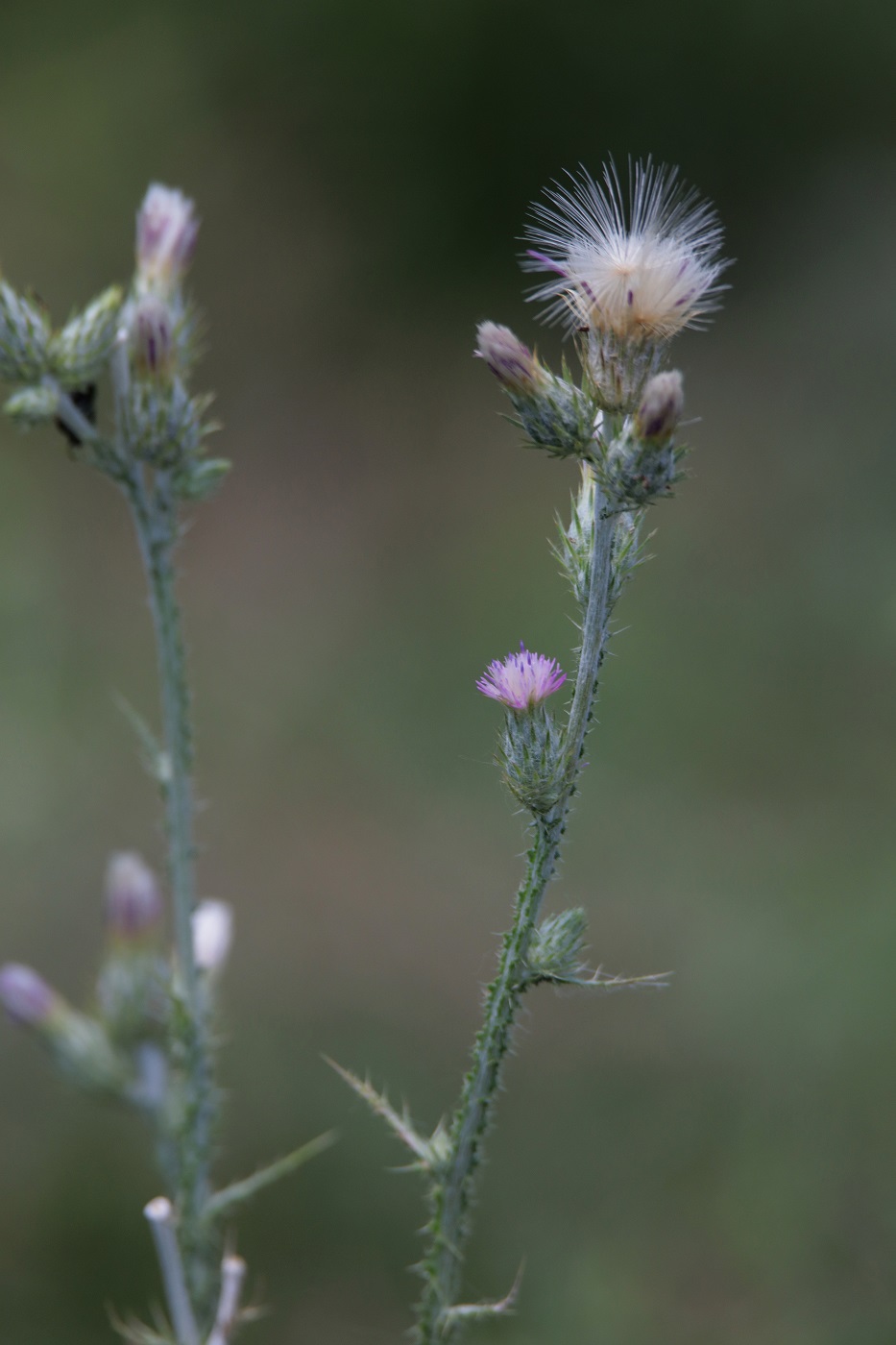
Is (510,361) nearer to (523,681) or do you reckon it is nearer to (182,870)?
(523,681)

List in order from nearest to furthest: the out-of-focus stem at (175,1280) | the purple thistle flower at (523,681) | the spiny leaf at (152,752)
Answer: the purple thistle flower at (523,681) < the out-of-focus stem at (175,1280) < the spiny leaf at (152,752)

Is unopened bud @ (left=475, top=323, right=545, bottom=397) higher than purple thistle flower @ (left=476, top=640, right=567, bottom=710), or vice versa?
unopened bud @ (left=475, top=323, right=545, bottom=397)

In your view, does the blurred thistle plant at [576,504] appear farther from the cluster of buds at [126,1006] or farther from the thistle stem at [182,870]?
the cluster of buds at [126,1006]

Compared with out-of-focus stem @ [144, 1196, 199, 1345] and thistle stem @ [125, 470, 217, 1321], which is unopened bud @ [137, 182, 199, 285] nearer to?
thistle stem @ [125, 470, 217, 1321]

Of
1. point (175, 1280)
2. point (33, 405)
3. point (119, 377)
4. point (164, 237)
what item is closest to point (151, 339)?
point (119, 377)

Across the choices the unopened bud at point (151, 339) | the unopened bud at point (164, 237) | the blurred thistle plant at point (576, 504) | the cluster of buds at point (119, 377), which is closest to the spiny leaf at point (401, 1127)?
the blurred thistle plant at point (576, 504)

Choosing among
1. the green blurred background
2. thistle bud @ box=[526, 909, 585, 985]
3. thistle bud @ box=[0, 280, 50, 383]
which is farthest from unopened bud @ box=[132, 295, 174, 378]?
the green blurred background
